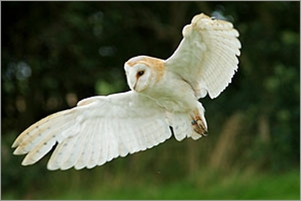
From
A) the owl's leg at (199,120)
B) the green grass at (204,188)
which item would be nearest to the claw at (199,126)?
the owl's leg at (199,120)

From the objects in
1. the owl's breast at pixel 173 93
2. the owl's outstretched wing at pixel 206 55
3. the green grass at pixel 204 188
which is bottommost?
the owl's breast at pixel 173 93

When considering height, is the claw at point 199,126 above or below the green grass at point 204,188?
below

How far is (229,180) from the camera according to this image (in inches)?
307

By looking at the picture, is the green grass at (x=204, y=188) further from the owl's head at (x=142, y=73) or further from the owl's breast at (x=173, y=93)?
the owl's head at (x=142, y=73)

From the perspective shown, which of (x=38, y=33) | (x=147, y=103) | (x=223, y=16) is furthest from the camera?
(x=38, y=33)

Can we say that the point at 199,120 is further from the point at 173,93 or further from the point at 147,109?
the point at 147,109

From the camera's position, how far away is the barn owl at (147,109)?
103 inches

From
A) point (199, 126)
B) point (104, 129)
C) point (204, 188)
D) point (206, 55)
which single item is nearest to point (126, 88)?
point (204, 188)

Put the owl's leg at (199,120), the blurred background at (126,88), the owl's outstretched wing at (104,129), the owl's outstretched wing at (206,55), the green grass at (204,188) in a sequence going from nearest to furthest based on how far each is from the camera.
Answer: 1. the owl's outstretched wing at (206,55)
2. the owl's leg at (199,120)
3. the owl's outstretched wing at (104,129)
4. the green grass at (204,188)
5. the blurred background at (126,88)

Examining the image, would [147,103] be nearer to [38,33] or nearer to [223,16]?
[223,16]

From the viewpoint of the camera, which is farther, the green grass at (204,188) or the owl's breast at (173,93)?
the green grass at (204,188)

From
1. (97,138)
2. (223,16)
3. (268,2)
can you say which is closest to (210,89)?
(97,138)

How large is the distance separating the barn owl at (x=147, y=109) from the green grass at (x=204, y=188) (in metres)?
4.75

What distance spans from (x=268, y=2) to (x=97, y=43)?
1.80 meters
